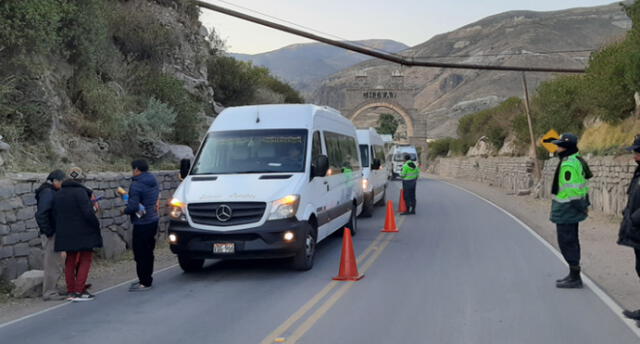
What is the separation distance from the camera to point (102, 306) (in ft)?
25.3

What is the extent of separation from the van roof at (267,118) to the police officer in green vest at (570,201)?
439cm

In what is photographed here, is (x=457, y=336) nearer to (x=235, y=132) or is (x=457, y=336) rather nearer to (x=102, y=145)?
(x=235, y=132)

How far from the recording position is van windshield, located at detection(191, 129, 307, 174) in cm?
1000

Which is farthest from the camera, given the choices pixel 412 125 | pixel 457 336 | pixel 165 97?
pixel 412 125

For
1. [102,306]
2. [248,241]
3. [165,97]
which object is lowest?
[102,306]

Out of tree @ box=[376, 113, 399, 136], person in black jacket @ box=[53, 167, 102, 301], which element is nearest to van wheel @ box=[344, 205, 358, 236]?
person in black jacket @ box=[53, 167, 102, 301]

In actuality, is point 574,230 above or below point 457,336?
above

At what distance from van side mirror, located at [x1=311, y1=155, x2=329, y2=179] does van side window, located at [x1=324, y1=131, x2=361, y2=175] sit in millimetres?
1366

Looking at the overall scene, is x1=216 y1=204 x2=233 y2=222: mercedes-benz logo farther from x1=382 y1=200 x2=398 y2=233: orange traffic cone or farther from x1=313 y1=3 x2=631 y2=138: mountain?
x1=313 y1=3 x2=631 y2=138: mountain

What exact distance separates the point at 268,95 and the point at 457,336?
109 feet

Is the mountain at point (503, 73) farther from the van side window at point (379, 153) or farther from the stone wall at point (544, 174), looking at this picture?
the van side window at point (379, 153)

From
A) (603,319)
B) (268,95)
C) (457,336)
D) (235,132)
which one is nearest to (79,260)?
(235,132)

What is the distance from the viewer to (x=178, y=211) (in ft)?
30.1

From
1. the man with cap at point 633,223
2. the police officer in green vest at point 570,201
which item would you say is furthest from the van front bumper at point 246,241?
the man with cap at point 633,223
